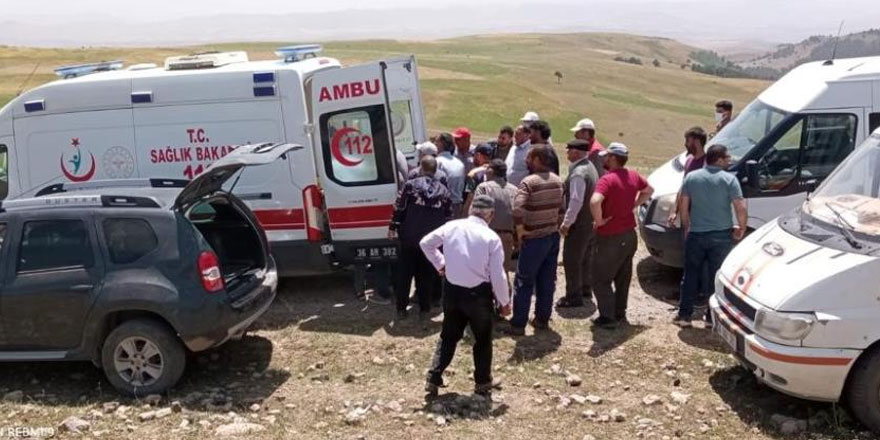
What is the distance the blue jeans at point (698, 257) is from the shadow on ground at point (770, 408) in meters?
1.13

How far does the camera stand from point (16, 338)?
641 cm

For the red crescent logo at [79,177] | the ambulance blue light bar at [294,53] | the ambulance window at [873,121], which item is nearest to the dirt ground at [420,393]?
the red crescent logo at [79,177]

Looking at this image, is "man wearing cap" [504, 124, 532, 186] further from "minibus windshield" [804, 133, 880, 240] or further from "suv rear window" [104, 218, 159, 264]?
"suv rear window" [104, 218, 159, 264]

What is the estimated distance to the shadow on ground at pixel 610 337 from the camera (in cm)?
718

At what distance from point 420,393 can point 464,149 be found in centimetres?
442

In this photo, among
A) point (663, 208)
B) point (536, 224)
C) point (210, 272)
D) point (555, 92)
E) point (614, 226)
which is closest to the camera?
point (210, 272)

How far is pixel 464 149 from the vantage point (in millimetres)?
10156

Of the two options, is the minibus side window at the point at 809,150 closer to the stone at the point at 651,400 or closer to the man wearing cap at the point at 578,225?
the man wearing cap at the point at 578,225

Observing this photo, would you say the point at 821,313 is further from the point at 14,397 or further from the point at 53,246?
the point at 14,397

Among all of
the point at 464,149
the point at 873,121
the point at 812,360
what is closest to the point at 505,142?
the point at 464,149

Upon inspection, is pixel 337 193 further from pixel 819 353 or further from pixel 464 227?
pixel 819 353

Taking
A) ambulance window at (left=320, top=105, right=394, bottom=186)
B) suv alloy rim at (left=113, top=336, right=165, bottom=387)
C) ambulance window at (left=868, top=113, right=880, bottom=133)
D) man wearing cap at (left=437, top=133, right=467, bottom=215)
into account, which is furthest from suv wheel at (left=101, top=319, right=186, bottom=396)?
ambulance window at (left=868, top=113, right=880, bottom=133)

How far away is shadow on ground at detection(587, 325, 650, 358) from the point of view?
7184 millimetres

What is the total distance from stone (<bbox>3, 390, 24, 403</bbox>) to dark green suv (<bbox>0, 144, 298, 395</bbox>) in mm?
267
